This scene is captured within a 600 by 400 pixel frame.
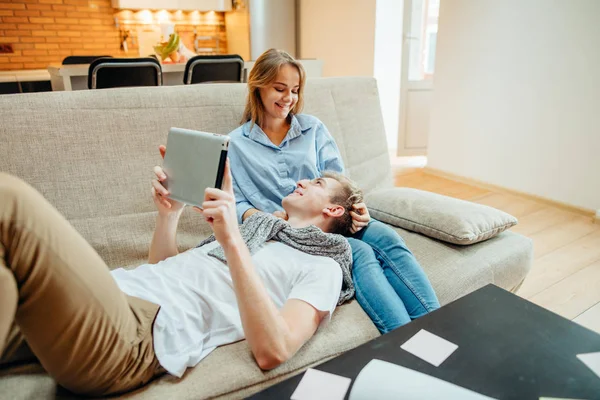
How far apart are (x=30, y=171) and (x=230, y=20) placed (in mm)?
5003

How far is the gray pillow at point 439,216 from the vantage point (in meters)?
1.57

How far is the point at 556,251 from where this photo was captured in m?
2.48

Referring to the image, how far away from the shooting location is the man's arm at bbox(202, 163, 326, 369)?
3.04 feet

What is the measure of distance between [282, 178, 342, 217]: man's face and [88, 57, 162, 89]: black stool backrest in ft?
6.20

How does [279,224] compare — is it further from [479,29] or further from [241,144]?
[479,29]

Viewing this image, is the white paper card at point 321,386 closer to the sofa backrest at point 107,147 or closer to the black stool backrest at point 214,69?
the sofa backrest at point 107,147

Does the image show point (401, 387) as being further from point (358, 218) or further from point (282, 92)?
point (282, 92)

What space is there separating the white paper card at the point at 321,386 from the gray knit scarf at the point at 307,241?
45 cm

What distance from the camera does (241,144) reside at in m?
1.67

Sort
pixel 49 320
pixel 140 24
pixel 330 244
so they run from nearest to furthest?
pixel 49 320 < pixel 330 244 < pixel 140 24

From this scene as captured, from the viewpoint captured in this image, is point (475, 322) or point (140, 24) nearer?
point (475, 322)

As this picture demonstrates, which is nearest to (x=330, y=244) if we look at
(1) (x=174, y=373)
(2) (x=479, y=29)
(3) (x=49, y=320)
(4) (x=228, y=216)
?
(4) (x=228, y=216)

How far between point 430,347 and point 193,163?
2.15 ft

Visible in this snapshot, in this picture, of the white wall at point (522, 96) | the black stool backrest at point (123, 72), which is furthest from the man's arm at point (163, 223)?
the white wall at point (522, 96)
